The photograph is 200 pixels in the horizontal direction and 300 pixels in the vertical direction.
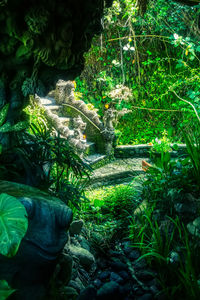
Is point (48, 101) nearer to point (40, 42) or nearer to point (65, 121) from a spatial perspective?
point (65, 121)

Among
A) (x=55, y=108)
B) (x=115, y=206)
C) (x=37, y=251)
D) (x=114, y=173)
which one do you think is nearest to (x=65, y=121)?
(x=55, y=108)

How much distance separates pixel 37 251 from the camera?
167 cm

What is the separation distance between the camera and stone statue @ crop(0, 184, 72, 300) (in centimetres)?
165

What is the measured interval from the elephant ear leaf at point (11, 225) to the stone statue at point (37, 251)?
0.47 ft

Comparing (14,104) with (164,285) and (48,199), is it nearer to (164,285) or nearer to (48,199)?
(48,199)

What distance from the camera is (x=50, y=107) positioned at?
7008 mm

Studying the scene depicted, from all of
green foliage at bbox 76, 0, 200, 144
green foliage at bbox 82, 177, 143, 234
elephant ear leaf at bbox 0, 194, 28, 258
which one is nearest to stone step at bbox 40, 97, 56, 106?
green foliage at bbox 76, 0, 200, 144

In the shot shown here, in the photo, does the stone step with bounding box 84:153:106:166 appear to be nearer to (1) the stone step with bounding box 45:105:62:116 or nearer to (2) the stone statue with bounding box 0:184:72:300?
(1) the stone step with bounding box 45:105:62:116

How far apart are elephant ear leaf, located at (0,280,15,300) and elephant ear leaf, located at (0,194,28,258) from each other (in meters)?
0.23

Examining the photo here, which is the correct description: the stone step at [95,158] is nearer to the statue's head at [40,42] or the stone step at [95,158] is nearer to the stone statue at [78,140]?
the stone statue at [78,140]

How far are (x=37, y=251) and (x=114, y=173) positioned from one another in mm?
4503

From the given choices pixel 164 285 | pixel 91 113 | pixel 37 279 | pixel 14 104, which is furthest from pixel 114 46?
pixel 37 279

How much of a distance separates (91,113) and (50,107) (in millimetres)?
963

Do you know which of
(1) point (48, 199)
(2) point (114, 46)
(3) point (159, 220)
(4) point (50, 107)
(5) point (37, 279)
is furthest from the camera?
(2) point (114, 46)
